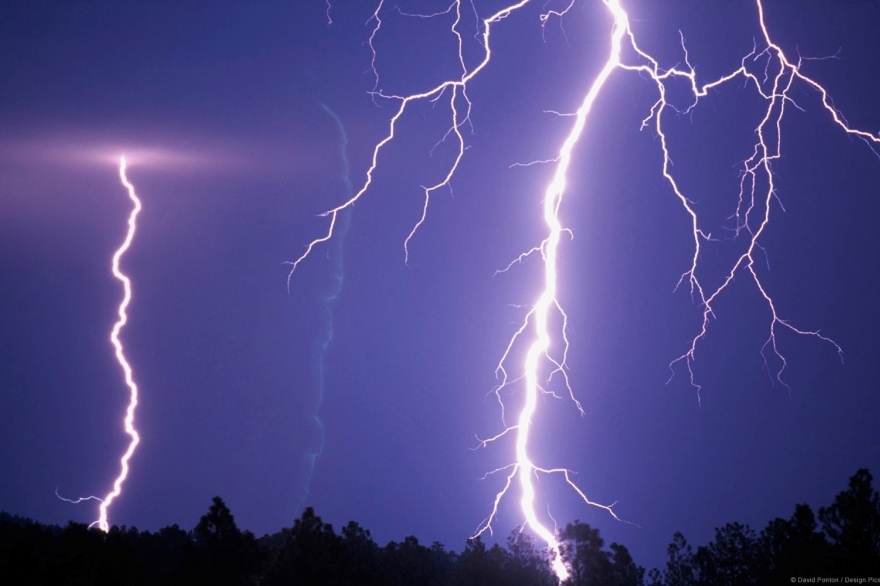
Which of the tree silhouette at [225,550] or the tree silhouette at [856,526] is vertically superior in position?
the tree silhouette at [856,526]

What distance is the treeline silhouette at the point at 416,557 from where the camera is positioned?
7934mm

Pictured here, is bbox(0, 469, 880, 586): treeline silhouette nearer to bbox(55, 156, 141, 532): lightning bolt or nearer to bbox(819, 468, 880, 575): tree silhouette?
bbox(819, 468, 880, 575): tree silhouette

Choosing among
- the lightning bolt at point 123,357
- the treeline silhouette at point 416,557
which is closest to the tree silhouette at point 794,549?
the treeline silhouette at point 416,557

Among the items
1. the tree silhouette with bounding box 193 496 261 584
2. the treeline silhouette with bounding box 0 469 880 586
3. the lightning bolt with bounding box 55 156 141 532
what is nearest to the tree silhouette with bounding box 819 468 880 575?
the treeline silhouette with bounding box 0 469 880 586

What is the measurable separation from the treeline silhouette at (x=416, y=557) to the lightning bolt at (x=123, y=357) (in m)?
2.51

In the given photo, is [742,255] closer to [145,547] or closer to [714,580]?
[714,580]

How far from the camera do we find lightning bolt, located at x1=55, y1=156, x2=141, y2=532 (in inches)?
562

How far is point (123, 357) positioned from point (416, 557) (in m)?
8.19

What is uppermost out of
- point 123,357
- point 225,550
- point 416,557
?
point 123,357

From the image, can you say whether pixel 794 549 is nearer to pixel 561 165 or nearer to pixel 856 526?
pixel 856 526

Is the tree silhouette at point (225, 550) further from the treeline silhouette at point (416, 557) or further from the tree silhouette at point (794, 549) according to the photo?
the tree silhouette at point (794, 549)

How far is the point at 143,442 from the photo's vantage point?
15.0 metres

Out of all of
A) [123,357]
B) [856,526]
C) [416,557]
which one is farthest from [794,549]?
[123,357]

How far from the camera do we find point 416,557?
12188 mm
